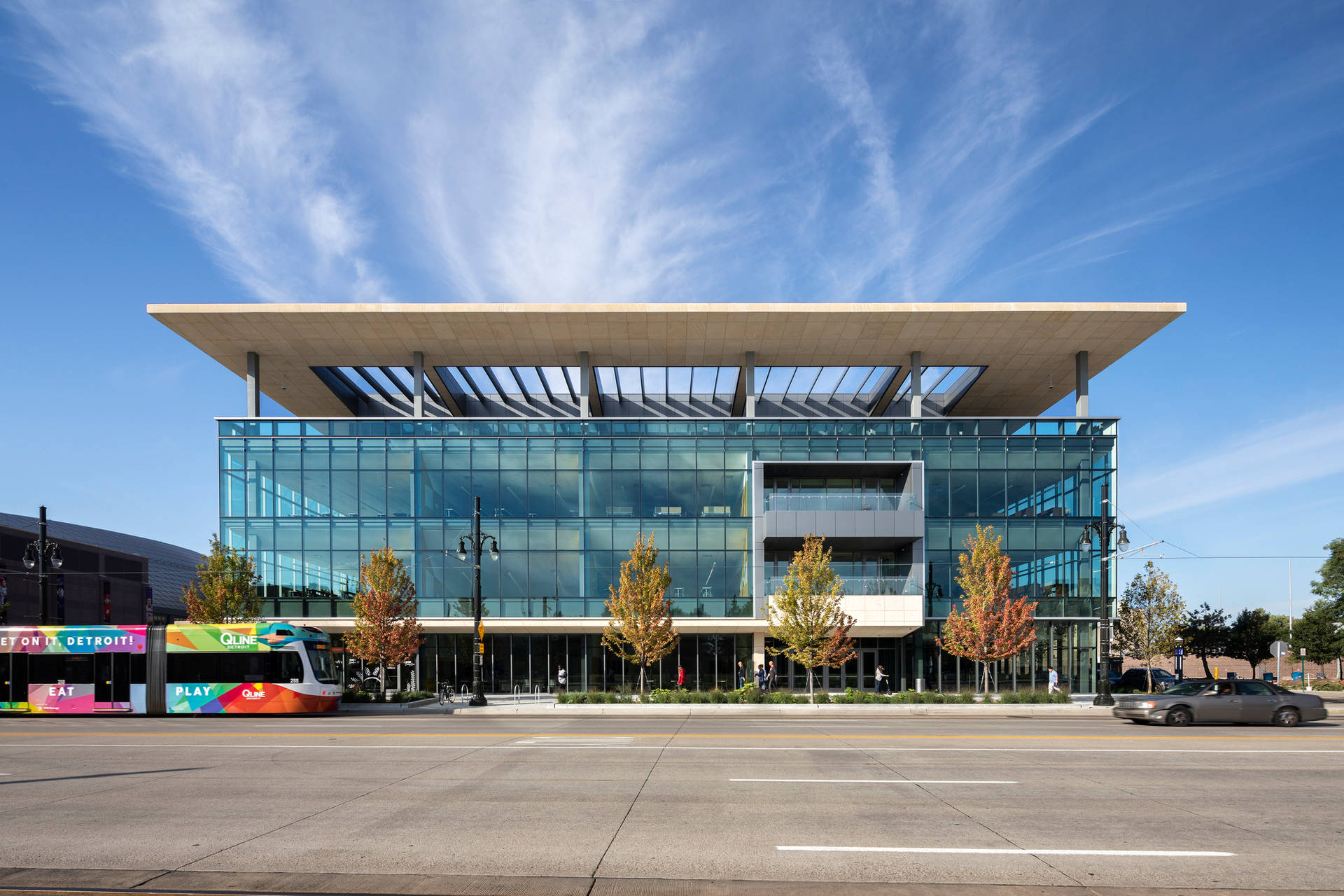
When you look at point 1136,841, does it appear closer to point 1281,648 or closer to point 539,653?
point 539,653

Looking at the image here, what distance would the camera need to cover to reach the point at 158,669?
28.4 meters

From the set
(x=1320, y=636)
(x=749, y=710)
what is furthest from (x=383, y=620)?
(x=1320, y=636)

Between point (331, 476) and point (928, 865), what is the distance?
122ft

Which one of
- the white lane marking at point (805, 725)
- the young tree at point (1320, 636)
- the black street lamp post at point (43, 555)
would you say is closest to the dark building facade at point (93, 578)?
the black street lamp post at point (43, 555)

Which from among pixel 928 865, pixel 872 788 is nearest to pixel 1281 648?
pixel 872 788

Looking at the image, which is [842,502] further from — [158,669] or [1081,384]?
[158,669]

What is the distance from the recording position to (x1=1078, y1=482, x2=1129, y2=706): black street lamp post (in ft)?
110

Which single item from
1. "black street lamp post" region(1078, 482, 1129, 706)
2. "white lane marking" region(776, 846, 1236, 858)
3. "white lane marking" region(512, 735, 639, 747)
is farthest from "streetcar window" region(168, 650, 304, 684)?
"black street lamp post" region(1078, 482, 1129, 706)

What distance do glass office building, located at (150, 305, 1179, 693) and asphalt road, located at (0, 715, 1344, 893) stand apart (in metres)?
19.1

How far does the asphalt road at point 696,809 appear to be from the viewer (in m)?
8.66

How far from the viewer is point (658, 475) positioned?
134ft

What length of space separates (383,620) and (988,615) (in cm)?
2509

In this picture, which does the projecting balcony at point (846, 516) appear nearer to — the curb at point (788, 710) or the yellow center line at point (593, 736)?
the curb at point (788, 710)

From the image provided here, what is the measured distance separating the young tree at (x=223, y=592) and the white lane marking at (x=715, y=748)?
643 inches
